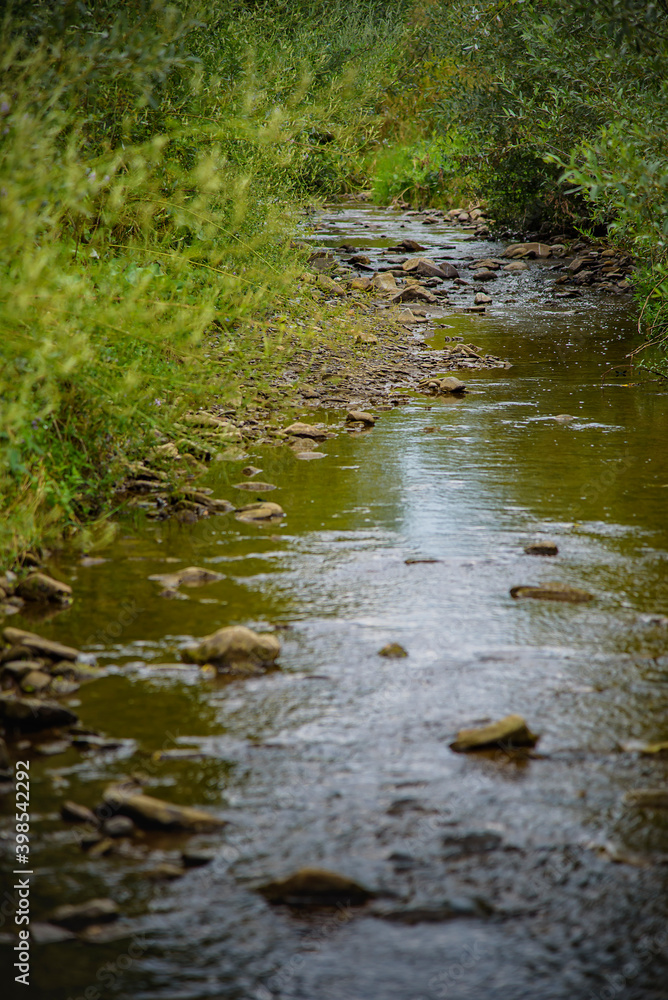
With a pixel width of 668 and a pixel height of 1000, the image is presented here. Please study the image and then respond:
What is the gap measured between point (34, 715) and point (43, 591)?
1.11 m

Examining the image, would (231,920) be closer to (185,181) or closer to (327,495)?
(327,495)

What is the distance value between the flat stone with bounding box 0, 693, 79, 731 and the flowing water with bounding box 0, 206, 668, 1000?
0.09 meters

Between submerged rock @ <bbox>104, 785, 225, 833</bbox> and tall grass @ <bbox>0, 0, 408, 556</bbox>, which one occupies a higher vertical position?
tall grass @ <bbox>0, 0, 408, 556</bbox>

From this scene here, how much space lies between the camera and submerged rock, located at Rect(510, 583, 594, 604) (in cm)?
429

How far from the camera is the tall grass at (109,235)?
13.9 ft

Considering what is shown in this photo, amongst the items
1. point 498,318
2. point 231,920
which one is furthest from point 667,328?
point 231,920

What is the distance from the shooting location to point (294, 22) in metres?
13.3

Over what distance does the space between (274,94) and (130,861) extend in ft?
29.4

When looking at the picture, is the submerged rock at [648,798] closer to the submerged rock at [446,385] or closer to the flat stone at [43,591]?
the flat stone at [43,591]

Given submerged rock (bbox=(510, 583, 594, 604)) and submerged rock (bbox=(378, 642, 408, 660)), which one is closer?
submerged rock (bbox=(378, 642, 408, 660))

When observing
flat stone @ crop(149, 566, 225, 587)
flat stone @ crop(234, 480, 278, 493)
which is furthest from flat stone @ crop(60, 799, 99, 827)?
flat stone @ crop(234, 480, 278, 493)

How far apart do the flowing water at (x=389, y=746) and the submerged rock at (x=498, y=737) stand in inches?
2.0

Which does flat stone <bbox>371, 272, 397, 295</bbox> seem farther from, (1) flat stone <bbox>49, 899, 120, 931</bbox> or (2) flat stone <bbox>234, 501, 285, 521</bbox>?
(1) flat stone <bbox>49, 899, 120, 931</bbox>

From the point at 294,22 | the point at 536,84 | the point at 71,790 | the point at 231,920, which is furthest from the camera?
the point at 294,22
